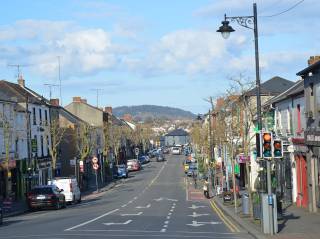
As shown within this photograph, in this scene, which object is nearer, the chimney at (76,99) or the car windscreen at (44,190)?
the car windscreen at (44,190)

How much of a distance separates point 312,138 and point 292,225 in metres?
6.55

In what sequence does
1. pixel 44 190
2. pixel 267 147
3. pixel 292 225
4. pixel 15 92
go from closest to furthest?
pixel 267 147, pixel 292 225, pixel 44 190, pixel 15 92

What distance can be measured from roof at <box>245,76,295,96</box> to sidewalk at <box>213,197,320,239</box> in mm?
27340

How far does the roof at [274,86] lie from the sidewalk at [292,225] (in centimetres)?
2734

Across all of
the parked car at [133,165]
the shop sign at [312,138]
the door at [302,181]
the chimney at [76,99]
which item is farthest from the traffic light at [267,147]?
the parked car at [133,165]

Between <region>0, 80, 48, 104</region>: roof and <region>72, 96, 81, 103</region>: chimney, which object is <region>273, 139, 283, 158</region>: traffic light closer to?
<region>0, 80, 48, 104</region>: roof

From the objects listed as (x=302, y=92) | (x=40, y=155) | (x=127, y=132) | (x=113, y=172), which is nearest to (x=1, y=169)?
(x=40, y=155)

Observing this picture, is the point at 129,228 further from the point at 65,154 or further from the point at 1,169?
the point at 65,154

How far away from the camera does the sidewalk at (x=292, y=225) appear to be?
22.4 meters

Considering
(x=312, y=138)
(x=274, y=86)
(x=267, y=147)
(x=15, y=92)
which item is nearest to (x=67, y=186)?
(x=15, y=92)

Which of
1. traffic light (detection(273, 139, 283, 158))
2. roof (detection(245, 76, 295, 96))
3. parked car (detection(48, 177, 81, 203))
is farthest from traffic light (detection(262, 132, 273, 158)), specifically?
roof (detection(245, 76, 295, 96))

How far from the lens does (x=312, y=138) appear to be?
103 feet

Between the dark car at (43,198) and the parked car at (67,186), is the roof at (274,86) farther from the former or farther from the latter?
the dark car at (43,198)

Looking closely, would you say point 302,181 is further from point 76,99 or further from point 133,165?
point 76,99
